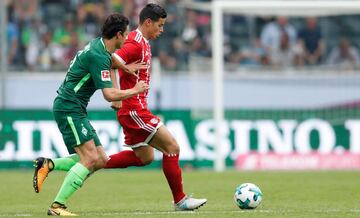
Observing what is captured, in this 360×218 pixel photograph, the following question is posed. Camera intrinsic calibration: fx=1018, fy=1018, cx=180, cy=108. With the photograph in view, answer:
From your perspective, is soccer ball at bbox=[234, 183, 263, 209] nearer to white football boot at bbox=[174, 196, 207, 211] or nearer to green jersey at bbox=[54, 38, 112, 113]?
white football boot at bbox=[174, 196, 207, 211]

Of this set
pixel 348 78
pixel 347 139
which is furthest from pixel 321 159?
pixel 348 78

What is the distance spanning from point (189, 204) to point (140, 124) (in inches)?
43.6

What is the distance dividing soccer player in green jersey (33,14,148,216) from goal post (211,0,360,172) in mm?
10461

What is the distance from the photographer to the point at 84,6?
25891 millimetres

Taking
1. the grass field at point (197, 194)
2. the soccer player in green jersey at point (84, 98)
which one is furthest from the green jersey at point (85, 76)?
the grass field at point (197, 194)

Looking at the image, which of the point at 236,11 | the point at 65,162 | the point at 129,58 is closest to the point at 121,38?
the point at 129,58

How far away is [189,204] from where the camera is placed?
11609mm

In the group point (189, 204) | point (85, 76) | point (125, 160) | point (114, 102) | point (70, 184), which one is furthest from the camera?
point (125, 160)

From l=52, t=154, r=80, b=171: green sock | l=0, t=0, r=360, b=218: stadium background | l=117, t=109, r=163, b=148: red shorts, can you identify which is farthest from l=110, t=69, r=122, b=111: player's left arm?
l=0, t=0, r=360, b=218: stadium background

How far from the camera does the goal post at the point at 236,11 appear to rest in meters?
21.7

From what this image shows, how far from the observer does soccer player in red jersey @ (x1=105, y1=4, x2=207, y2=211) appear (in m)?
11.7

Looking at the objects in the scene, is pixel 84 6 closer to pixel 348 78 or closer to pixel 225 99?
pixel 225 99

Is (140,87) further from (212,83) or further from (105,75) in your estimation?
(212,83)

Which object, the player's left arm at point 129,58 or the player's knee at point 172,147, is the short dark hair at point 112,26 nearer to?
the player's left arm at point 129,58
